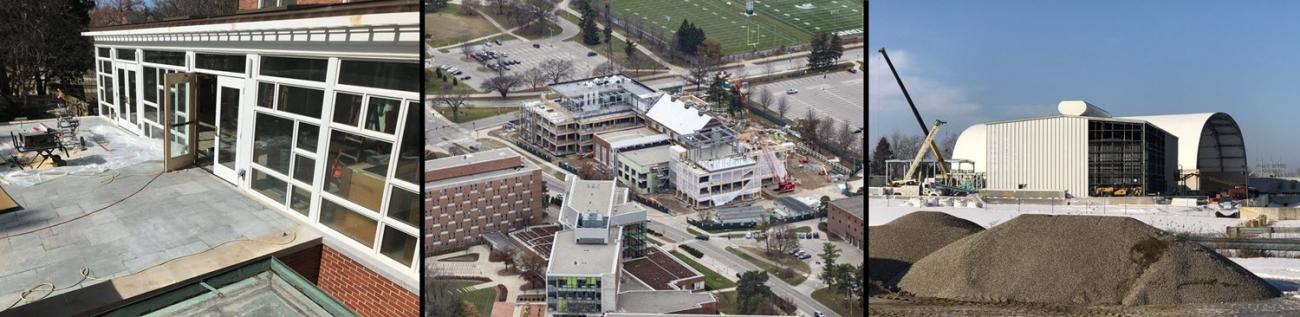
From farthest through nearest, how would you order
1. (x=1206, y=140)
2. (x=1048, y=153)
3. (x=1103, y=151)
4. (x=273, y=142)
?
1. (x=1206, y=140)
2. (x=1103, y=151)
3. (x=1048, y=153)
4. (x=273, y=142)

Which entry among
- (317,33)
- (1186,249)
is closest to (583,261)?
(317,33)

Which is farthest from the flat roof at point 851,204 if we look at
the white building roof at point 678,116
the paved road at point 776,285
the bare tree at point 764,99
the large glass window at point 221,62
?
the large glass window at point 221,62

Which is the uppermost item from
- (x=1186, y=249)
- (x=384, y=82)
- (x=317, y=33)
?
(x=317, y=33)

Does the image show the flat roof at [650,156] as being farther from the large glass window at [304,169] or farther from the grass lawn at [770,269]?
the large glass window at [304,169]

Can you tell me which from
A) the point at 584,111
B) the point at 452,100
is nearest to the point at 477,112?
the point at 452,100

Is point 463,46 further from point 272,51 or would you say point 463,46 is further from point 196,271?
point 196,271

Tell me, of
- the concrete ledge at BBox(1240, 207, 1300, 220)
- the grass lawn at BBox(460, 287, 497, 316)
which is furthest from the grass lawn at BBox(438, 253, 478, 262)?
the concrete ledge at BBox(1240, 207, 1300, 220)

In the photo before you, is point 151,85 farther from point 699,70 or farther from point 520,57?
point 699,70
